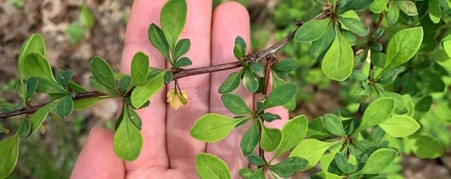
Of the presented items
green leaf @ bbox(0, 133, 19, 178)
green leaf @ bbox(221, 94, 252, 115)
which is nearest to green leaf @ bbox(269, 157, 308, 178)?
green leaf @ bbox(221, 94, 252, 115)

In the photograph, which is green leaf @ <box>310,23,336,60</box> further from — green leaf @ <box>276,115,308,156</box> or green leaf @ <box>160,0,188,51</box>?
green leaf @ <box>160,0,188,51</box>

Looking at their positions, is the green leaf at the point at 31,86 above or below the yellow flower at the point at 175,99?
above

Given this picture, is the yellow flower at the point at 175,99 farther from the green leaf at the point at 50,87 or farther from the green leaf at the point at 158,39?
the green leaf at the point at 50,87

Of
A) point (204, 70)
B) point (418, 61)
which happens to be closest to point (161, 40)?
point (204, 70)

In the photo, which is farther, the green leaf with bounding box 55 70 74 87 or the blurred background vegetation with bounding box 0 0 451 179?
the blurred background vegetation with bounding box 0 0 451 179

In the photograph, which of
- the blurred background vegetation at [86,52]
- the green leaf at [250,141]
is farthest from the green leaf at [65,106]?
the blurred background vegetation at [86,52]

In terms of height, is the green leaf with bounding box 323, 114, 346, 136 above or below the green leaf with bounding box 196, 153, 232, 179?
above
